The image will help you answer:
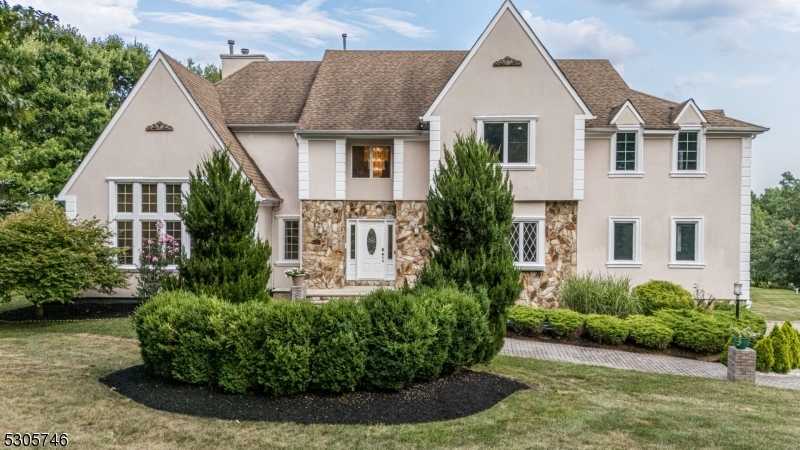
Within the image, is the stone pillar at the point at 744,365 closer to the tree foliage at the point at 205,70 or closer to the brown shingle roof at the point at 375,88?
the brown shingle roof at the point at 375,88

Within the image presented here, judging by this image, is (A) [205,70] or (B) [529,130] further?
(A) [205,70]

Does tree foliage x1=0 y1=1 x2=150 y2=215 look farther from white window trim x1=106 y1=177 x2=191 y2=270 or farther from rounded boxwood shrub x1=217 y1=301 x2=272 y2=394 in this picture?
rounded boxwood shrub x1=217 y1=301 x2=272 y2=394

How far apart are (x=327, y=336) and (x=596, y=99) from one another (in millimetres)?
13966

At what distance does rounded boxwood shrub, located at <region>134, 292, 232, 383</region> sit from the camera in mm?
6961

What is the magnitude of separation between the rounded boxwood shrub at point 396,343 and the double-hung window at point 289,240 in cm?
1092

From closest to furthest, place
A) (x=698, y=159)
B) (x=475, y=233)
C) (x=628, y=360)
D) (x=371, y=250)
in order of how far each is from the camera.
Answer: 1. (x=475, y=233)
2. (x=628, y=360)
3. (x=698, y=159)
4. (x=371, y=250)

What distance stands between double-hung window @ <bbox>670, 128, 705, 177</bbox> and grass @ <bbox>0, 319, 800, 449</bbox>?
29.4ft

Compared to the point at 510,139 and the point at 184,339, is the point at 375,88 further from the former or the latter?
the point at 184,339

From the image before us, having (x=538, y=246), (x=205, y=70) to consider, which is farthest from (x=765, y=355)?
(x=205, y=70)

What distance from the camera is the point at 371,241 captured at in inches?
674

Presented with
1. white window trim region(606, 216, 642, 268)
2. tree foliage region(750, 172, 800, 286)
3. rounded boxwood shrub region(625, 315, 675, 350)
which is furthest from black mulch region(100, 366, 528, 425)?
tree foliage region(750, 172, 800, 286)

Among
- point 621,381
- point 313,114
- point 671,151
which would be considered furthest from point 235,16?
point 621,381

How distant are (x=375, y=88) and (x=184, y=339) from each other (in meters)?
12.6

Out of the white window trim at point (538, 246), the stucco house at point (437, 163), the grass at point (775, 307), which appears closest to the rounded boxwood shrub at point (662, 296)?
the stucco house at point (437, 163)
